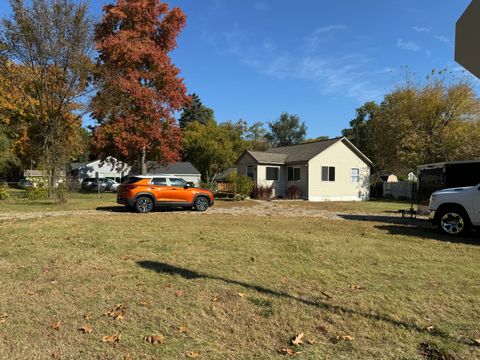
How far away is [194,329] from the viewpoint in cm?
389

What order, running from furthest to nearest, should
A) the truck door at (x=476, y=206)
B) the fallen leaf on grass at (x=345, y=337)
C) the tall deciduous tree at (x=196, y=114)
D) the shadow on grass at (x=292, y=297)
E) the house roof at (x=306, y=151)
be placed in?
the tall deciduous tree at (x=196, y=114) < the house roof at (x=306, y=151) < the truck door at (x=476, y=206) < the shadow on grass at (x=292, y=297) < the fallen leaf on grass at (x=345, y=337)

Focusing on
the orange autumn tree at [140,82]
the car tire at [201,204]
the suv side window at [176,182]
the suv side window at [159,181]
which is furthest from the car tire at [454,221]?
the orange autumn tree at [140,82]

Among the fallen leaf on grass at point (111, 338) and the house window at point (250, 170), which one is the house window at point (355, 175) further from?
the fallen leaf on grass at point (111, 338)

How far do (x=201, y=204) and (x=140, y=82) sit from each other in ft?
58.6

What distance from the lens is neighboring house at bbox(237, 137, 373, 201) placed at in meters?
27.1

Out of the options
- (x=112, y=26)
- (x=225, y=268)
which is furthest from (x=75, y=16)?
(x=225, y=268)

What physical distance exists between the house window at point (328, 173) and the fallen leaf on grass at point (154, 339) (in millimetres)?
24961

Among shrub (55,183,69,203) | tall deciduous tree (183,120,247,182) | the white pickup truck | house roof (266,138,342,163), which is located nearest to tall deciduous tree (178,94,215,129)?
tall deciduous tree (183,120,247,182)

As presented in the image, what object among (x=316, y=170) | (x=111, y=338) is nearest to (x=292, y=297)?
(x=111, y=338)

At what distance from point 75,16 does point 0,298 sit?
19317 millimetres

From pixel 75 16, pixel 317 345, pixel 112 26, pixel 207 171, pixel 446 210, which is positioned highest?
pixel 112 26

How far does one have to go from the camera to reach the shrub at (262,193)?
2606 cm

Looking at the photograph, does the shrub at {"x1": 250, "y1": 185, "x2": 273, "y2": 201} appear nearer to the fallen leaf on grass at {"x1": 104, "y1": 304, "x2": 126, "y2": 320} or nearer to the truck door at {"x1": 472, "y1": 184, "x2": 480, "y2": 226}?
the truck door at {"x1": 472, "y1": 184, "x2": 480, "y2": 226}

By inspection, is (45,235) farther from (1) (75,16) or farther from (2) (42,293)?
(1) (75,16)
